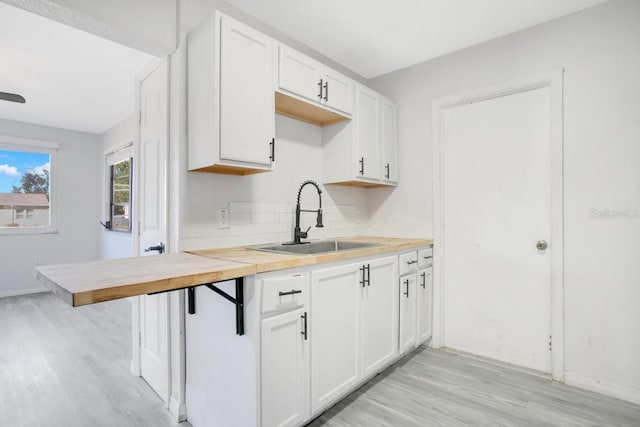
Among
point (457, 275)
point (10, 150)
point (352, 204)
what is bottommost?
point (457, 275)

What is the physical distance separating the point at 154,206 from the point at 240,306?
1.11 m

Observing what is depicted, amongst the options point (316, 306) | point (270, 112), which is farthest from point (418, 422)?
point (270, 112)

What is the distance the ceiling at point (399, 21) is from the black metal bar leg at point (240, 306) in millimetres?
1822

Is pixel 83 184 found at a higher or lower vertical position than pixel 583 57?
lower

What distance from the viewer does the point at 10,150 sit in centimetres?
478

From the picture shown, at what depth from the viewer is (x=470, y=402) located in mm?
1978

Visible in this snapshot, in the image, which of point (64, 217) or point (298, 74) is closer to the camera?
point (298, 74)

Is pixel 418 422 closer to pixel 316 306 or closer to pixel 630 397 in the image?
pixel 316 306

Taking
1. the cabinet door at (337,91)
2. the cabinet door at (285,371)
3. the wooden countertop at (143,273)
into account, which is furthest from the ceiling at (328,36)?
the cabinet door at (285,371)

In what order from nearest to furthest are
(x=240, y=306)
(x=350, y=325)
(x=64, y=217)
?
(x=240, y=306) → (x=350, y=325) → (x=64, y=217)

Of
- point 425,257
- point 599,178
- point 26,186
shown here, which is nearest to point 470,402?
point 425,257

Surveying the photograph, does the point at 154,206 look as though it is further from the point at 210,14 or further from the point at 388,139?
the point at 388,139

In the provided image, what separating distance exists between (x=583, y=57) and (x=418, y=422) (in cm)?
255

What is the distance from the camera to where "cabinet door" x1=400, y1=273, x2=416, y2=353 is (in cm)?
240
